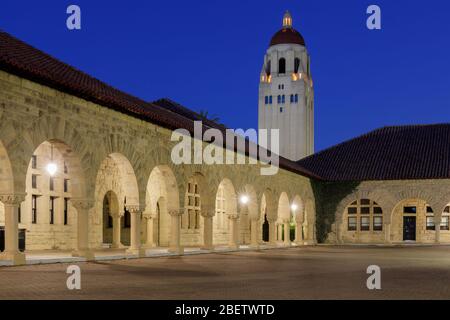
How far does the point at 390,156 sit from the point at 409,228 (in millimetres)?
4856

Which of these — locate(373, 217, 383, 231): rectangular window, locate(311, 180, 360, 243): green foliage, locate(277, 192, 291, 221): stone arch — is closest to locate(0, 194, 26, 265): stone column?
locate(277, 192, 291, 221): stone arch

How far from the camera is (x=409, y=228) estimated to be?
42.4 m

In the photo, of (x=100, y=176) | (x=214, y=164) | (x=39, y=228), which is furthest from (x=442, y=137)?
(x=39, y=228)

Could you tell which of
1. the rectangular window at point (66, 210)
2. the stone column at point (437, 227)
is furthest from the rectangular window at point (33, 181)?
the stone column at point (437, 227)

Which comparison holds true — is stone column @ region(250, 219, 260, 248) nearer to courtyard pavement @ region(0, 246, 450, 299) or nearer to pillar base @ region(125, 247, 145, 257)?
pillar base @ region(125, 247, 145, 257)

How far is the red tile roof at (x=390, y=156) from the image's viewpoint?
39.1 m

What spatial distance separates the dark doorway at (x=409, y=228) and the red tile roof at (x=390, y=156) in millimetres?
4292

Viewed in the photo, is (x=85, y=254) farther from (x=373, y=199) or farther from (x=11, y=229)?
(x=373, y=199)

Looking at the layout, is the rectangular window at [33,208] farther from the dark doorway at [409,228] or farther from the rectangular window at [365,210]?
the dark doorway at [409,228]

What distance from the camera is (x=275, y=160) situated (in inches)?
1249

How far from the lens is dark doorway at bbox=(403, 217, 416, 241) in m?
42.3

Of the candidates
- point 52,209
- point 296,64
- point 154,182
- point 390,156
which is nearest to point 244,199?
point 154,182
